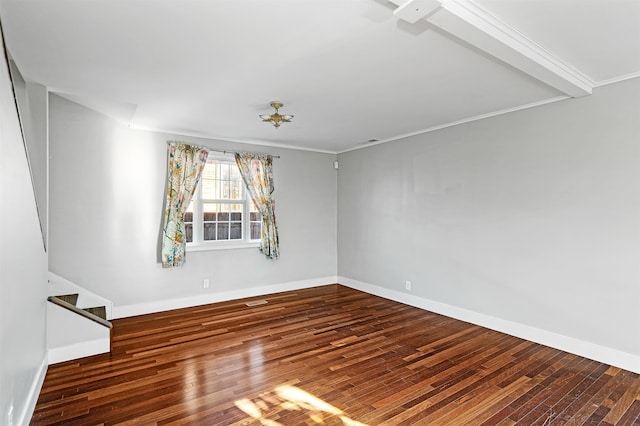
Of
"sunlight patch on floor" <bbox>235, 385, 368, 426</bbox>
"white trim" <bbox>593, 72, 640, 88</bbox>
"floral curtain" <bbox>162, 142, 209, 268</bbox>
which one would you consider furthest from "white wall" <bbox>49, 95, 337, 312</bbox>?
"white trim" <bbox>593, 72, 640, 88</bbox>

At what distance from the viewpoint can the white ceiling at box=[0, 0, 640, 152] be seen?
195cm

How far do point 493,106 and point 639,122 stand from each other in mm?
1228

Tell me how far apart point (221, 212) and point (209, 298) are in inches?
52.0

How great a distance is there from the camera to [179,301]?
482 centimetres

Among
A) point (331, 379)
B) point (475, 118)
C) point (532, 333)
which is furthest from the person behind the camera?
point (475, 118)

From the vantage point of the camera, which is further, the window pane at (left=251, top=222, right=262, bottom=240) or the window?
the window pane at (left=251, top=222, right=262, bottom=240)

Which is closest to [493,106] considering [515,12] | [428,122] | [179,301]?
[428,122]

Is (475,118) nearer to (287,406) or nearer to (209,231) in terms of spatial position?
(287,406)

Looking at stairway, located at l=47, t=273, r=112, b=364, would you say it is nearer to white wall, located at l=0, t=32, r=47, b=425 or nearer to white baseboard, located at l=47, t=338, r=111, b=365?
white baseboard, located at l=47, t=338, r=111, b=365

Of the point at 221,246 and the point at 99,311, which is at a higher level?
the point at 221,246

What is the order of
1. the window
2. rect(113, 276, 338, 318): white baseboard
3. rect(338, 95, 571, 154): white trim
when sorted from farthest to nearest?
1. the window
2. rect(113, 276, 338, 318): white baseboard
3. rect(338, 95, 571, 154): white trim

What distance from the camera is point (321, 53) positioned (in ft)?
8.12

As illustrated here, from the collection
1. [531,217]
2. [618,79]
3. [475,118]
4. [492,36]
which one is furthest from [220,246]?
[618,79]

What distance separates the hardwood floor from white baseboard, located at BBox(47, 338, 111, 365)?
8cm
